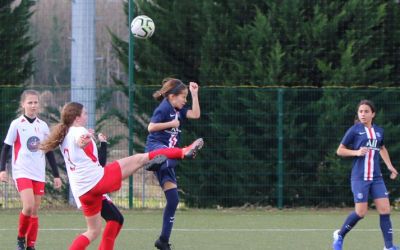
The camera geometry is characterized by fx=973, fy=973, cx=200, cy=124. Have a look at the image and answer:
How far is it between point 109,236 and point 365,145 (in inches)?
132

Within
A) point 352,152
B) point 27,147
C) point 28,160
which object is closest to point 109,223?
point 28,160

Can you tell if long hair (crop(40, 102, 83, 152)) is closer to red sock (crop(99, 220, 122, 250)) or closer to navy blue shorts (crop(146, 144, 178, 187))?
red sock (crop(99, 220, 122, 250))

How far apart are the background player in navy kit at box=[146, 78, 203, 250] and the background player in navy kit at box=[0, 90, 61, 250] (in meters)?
1.23

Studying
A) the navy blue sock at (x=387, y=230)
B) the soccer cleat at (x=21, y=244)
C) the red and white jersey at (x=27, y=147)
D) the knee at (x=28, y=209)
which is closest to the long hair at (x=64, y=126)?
the knee at (x=28, y=209)

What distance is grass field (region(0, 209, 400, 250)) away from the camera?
37.9 feet

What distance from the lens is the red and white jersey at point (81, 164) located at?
8.51m

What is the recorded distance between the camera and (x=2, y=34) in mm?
17062

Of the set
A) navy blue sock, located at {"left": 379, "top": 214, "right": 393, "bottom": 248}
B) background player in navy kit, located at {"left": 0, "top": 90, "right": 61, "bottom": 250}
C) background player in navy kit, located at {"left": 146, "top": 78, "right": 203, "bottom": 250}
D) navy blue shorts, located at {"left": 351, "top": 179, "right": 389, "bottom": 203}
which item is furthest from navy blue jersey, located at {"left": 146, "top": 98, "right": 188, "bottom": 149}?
navy blue sock, located at {"left": 379, "top": 214, "right": 393, "bottom": 248}

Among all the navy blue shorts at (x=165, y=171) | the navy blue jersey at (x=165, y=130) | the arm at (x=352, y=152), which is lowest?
the navy blue shorts at (x=165, y=171)

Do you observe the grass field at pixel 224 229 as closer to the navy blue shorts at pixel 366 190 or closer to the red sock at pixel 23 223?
the red sock at pixel 23 223

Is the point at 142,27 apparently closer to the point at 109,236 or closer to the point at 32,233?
the point at 32,233

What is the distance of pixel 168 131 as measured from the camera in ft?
34.3

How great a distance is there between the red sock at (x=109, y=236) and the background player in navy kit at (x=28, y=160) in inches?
72.1

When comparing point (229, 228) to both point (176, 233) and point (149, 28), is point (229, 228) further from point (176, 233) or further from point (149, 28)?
point (149, 28)
